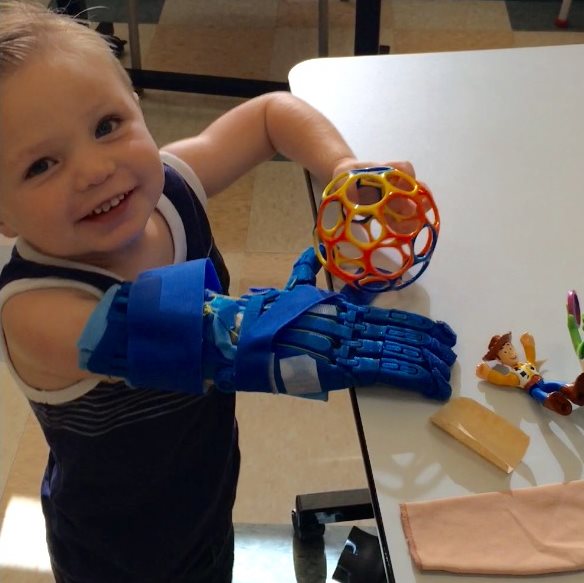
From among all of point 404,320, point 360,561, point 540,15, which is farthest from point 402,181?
point 540,15

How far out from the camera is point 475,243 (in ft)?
2.41

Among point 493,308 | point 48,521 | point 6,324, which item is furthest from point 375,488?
point 48,521

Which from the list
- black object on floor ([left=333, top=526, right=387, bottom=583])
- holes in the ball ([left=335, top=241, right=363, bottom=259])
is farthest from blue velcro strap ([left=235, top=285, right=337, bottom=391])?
black object on floor ([left=333, top=526, right=387, bottom=583])

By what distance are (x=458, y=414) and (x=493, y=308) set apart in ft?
0.38

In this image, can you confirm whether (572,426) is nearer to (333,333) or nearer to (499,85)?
(333,333)

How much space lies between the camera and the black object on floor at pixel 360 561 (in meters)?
1.20

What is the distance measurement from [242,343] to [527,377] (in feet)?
0.69

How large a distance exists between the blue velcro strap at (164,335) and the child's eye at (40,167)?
4.5 inches

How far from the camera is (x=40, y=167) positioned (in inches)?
24.0

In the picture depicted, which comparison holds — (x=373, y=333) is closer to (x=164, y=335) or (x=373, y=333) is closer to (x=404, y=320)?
(x=404, y=320)

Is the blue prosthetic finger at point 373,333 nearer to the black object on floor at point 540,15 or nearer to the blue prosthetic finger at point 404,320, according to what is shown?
the blue prosthetic finger at point 404,320

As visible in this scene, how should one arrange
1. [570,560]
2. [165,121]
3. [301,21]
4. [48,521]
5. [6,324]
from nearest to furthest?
1. [570,560]
2. [6,324]
3. [48,521]
4. [165,121]
5. [301,21]

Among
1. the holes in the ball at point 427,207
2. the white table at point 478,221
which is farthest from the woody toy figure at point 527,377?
the holes in the ball at point 427,207

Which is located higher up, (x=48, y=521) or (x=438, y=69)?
(x=438, y=69)
